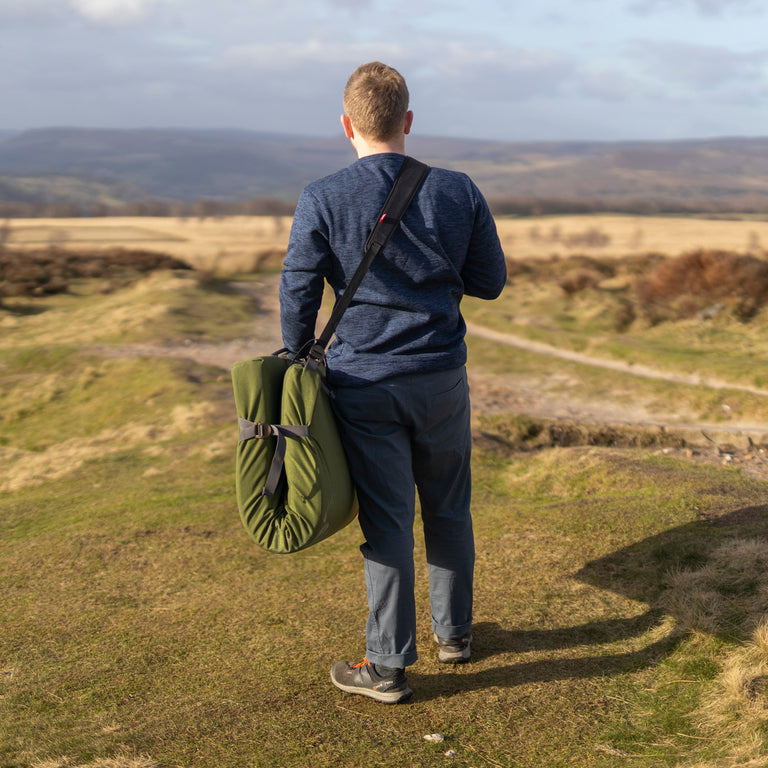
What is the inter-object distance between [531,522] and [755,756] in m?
2.80

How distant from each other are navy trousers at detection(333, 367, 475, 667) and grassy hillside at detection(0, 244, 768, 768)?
462 millimetres

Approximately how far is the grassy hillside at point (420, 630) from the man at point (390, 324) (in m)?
0.50

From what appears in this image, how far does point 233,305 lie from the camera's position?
68.8 feet

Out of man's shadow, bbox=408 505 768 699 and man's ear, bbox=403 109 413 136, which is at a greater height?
man's ear, bbox=403 109 413 136

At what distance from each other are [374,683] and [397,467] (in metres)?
1.03

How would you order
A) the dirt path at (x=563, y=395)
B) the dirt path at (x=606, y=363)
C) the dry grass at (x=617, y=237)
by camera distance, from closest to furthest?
the dirt path at (x=563, y=395) < the dirt path at (x=606, y=363) < the dry grass at (x=617, y=237)

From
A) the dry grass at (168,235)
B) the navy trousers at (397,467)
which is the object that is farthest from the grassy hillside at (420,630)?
the dry grass at (168,235)

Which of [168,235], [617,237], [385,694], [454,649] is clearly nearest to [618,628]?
[454,649]

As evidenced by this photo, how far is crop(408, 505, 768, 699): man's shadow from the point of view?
3900 mm

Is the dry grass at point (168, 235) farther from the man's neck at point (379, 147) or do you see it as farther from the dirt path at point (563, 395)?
the man's neck at point (379, 147)

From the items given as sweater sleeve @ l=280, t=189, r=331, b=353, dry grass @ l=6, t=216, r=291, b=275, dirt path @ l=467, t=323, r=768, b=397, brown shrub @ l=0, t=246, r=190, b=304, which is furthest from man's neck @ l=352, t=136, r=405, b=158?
dry grass @ l=6, t=216, r=291, b=275

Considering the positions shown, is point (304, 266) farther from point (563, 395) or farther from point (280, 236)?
point (280, 236)

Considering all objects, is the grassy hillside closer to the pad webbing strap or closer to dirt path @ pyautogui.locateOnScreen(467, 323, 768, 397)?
the pad webbing strap

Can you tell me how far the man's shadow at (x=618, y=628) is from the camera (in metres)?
3.90
